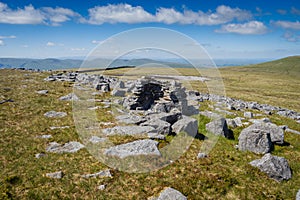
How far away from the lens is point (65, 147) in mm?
17219

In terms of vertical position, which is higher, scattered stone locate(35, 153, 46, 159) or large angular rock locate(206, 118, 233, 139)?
large angular rock locate(206, 118, 233, 139)

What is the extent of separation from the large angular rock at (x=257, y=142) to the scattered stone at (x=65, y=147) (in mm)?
14016

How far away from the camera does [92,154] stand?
1627cm

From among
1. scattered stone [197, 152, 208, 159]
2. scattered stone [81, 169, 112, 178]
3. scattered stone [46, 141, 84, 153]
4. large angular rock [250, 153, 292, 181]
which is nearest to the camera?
scattered stone [81, 169, 112, 178]

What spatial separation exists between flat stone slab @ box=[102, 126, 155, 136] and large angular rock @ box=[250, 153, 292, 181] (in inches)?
380

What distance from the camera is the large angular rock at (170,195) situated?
11453 millimetres

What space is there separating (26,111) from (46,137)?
918cm

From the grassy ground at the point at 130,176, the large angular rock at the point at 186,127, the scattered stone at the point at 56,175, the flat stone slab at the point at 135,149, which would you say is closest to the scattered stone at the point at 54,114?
the grassy ground at the point at 130,176

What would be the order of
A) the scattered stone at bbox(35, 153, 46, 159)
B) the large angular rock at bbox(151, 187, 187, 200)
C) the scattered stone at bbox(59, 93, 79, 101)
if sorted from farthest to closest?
the scattered stone at bbox(59, 93, 79, 101) < the scattered stone at bbox(35, 153, 46, 159) < the large angular rock at bbox(151, 187, 187, 200)

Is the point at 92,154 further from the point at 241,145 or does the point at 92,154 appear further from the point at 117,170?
the point at 241,145

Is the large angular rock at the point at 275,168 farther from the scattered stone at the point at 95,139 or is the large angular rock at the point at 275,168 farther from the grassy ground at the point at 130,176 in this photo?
the scattered stone at the point at 95,139

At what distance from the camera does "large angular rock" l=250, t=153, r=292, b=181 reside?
14.3 m

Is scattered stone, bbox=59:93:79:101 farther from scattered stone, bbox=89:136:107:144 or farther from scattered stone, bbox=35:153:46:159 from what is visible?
scattered stone, bbox=35:153:46:159

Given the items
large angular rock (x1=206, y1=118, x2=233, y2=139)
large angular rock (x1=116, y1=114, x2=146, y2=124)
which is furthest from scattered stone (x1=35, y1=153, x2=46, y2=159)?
large angular rock (x1=206, y1=118, x2=233, y2=139)
